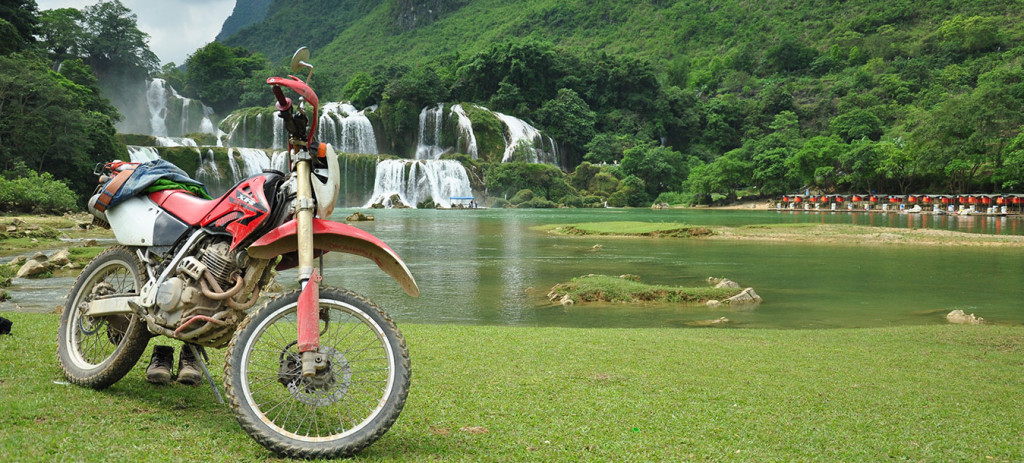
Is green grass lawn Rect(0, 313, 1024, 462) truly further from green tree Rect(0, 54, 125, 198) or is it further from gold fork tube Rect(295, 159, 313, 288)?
green tree Rect(0, 54, 125, 198)

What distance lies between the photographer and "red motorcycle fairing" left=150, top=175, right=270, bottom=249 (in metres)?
4.02

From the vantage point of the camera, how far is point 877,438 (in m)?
4.42

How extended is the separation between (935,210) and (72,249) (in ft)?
191

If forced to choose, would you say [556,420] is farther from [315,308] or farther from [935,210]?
[935,210]

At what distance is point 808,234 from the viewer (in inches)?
1221

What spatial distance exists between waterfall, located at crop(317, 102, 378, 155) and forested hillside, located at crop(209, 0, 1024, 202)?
13.0ft

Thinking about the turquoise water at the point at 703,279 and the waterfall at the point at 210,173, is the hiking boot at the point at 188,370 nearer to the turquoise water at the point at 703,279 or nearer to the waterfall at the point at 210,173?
the turquoise water at the point at 703,279

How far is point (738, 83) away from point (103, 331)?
125m

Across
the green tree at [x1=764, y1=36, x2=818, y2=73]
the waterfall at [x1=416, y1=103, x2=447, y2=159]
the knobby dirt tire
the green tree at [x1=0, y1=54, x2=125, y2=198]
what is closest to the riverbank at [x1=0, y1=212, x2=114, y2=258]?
the green tree at [x1=0, y1=54, x2=125, y2=198]

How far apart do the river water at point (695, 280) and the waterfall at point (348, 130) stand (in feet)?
160

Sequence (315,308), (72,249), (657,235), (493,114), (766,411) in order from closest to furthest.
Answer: (315,308)
(766,411)
(72,249)
(657,235)
(493,114)

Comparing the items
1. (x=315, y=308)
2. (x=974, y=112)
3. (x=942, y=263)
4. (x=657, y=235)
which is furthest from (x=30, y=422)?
(x=974, y=112)

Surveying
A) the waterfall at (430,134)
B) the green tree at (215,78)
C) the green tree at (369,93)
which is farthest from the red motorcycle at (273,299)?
the green tree at (215,78)

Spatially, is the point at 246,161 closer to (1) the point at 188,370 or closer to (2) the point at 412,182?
(2) the point at 412,182
